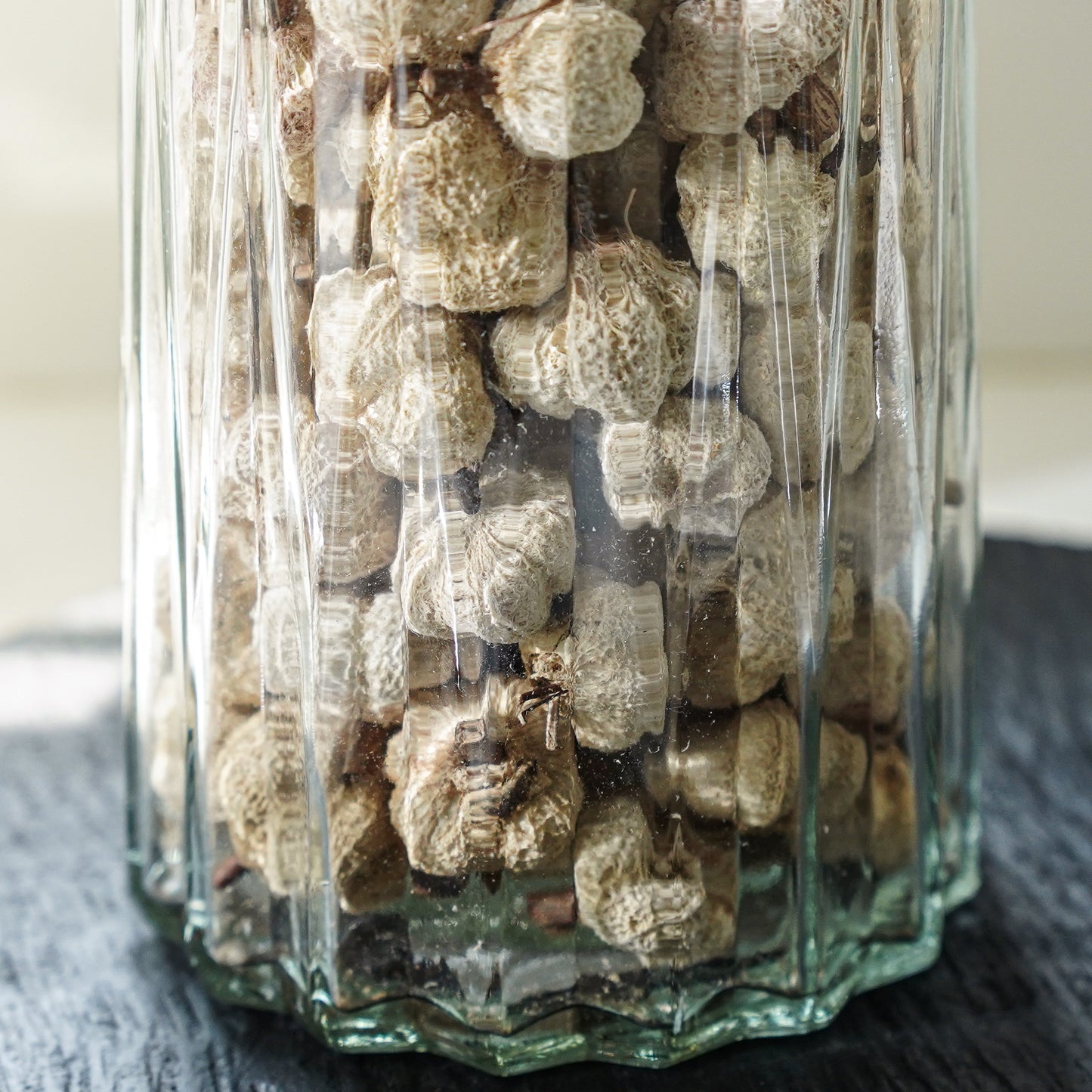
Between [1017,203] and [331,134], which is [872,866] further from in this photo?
[1017,203]

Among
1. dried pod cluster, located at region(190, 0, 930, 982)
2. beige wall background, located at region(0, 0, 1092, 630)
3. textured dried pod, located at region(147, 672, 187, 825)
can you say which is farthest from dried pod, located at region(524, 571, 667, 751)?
beige wall background, located at region(0, 0, 1092, 630)

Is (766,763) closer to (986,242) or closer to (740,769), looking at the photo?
(740,769)

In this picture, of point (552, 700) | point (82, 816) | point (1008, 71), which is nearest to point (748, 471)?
point (552, 700)

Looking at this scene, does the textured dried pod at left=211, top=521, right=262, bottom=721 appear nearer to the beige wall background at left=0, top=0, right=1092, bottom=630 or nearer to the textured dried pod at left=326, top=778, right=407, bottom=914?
the textured dried pod at left=326, top=778, right=407, bottom=914

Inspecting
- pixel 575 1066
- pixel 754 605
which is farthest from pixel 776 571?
pixel 575 1066

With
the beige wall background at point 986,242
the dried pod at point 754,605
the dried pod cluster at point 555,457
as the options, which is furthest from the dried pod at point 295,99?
the beige wall background at point 986,242

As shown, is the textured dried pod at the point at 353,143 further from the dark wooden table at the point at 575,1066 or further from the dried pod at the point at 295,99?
the dark wooden table at the point at 575,1066
